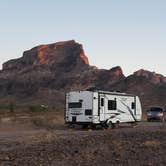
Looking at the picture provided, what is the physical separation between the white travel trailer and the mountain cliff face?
72.7m

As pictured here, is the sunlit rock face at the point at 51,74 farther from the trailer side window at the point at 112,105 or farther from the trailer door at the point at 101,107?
the trailer door at the point at 101,107

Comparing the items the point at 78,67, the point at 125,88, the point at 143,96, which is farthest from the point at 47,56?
the point at 143,96

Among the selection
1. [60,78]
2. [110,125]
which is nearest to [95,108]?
[110,125]

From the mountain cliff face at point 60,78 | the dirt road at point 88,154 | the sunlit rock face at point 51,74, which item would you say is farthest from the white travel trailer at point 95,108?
the sunlit rock face at point 51,74

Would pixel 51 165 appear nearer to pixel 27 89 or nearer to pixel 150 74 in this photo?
pixel 27 89

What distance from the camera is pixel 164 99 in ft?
374

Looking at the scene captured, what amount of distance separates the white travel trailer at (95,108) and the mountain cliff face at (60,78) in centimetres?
7271

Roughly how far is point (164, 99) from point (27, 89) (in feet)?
146

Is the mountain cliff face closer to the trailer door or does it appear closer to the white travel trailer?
the white travel trailer

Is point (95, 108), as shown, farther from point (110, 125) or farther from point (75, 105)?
point (110, 125)

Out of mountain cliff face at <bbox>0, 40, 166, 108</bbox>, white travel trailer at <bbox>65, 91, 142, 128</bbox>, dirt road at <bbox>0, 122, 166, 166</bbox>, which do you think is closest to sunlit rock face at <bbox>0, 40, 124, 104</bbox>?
mountain cliff face at <bbox>0, 40, 166, 108</bbox>

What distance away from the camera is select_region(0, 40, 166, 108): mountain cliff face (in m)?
129

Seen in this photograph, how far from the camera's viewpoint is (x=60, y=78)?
15350 centimetres

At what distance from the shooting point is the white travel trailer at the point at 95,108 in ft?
107
